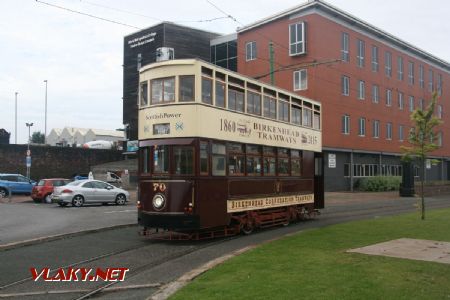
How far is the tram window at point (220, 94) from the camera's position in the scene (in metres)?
13.9

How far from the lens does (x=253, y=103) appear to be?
15602 mm

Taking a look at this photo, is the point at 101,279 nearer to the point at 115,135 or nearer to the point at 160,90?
the point at 160,90

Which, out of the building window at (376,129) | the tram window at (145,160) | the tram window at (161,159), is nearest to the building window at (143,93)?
the tram window at (145,160)

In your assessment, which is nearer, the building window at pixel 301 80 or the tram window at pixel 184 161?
the tram window at pixel 184 161

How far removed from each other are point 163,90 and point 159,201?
2881 millimetres

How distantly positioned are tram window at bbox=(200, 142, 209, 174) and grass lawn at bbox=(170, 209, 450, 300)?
2576mm

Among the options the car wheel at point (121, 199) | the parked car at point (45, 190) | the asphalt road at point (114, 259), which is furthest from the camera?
the parked car at point (45, 190)

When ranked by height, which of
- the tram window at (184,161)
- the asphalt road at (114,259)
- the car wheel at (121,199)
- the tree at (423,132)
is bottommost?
the asphalt road at (114,259)

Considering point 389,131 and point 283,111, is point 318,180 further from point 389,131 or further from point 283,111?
point 389,131

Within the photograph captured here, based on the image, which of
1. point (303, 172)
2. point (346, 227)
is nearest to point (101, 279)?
point (346, 227)

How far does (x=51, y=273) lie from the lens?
373 inches

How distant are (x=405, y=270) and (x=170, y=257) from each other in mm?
5004

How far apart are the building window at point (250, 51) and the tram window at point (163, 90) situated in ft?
111

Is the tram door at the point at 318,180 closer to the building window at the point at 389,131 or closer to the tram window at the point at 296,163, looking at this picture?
the tram window at the point at 296,163
